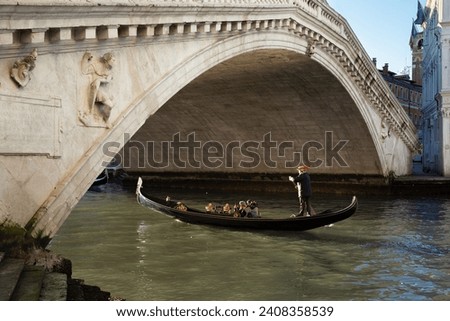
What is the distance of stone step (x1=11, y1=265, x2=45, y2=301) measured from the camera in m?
2.76

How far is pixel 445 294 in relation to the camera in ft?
14.8

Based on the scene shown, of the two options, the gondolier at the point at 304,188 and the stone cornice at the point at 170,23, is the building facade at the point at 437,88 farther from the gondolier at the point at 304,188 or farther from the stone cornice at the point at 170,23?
the gondolier at the point at 304,188

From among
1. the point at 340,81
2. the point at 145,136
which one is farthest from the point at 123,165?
the point at 340,81

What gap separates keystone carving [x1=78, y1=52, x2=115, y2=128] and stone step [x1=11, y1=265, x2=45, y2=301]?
1354 millimetres

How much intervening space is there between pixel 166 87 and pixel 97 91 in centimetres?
106

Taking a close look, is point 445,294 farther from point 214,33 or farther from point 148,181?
point 148,181

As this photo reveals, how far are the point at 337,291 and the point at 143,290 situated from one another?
142cm

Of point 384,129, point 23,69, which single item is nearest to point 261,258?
point 23,69

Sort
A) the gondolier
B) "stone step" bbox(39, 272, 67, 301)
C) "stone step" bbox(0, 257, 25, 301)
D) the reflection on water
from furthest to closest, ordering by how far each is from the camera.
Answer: the gondolier → the reflection on water → "stone step" bbox(39, 272, 67, 301) → "stone step" bbox(0, 257, 25, 301)
